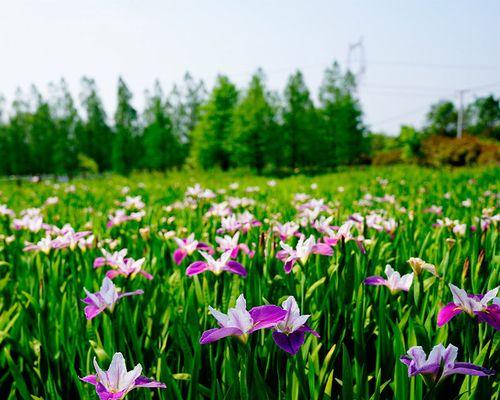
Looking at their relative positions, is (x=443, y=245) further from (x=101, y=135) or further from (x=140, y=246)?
(x=101, y=135)

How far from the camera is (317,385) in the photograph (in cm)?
96

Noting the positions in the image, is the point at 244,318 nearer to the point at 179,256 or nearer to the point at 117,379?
the point at 117,379

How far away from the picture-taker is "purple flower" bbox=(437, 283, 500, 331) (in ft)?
2.76

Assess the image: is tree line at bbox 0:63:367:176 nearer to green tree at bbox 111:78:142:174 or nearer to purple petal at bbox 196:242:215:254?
green tree at bbox 111:78:142:174

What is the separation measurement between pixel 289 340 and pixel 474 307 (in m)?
0.49

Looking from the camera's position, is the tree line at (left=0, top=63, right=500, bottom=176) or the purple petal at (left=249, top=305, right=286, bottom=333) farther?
the tree line at (left=0, top=63, right=500, bottom=176)

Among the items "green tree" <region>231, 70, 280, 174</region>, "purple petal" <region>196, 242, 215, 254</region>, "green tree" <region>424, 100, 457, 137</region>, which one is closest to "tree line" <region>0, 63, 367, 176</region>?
"green tree" <region>231, 70, 280, 174</region>

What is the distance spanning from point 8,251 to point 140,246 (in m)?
0.95

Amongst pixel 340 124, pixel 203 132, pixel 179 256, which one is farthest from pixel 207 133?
pixel 179 256

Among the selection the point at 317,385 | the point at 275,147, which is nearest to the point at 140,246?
the point at 317,385

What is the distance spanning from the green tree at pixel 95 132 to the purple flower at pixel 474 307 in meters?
50.8

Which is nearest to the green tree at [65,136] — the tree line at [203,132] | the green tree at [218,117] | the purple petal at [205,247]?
the tree line at [203,132]

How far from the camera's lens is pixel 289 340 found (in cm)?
74

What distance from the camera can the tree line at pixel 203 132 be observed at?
22.6m
